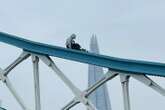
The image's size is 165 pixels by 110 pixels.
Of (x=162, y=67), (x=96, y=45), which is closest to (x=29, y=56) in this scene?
(x=162, y=67)

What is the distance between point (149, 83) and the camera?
1775 centimetres

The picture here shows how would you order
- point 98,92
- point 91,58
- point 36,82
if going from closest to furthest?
point 91,58 → point 36,82 → point 98,92

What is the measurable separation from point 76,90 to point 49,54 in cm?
179

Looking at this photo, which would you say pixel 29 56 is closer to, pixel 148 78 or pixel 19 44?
pixel 19 44

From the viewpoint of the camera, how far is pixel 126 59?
18047mm

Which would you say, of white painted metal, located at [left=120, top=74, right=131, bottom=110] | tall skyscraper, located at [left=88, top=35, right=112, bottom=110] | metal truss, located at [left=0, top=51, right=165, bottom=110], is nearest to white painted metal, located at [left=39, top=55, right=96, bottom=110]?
metal truss, located at [left=0, top=51, right=165, bottom=110]

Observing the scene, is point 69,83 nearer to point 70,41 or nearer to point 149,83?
point 70,41

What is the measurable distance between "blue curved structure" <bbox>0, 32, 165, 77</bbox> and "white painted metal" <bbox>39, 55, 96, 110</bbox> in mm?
308

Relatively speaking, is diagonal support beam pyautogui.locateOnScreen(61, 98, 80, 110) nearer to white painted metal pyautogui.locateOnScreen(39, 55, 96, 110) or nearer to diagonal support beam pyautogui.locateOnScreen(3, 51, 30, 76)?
white painted metal pyautogui.locateOnScreen(39, 55, 96, 110)

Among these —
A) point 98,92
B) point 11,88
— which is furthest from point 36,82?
point 98,92

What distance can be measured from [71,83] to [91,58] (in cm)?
134

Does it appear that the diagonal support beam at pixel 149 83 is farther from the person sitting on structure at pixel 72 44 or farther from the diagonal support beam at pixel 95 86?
the person sitting on structure at pixel 72 44

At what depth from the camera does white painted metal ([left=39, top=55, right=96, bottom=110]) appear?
757 inches

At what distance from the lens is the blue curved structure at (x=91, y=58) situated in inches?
690
